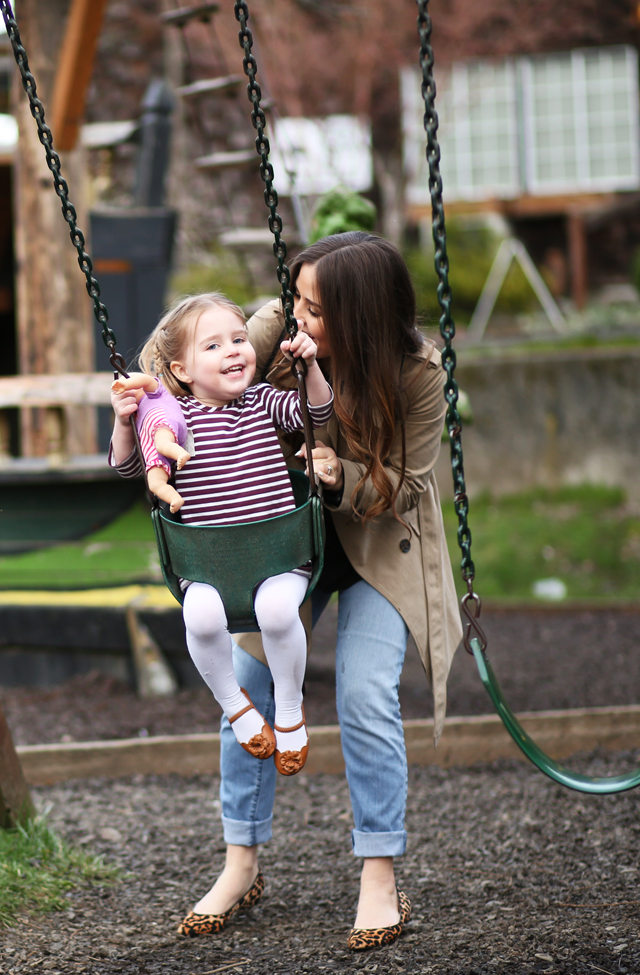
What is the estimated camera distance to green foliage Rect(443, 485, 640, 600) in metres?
7.10

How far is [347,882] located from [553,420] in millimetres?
5957

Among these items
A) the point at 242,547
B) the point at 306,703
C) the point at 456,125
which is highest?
the point at 456,125

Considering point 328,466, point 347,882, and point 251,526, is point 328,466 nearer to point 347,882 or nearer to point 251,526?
point 251,526

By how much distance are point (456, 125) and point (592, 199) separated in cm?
184

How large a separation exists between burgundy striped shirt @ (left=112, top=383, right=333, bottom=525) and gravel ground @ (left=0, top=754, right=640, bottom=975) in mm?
984

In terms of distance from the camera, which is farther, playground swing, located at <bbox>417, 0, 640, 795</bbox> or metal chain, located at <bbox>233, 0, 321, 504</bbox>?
playground swing, located at <bbox>417, 0, 640, 795</bbox>

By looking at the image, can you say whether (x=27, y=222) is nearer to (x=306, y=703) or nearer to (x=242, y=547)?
(x=306, y=703)

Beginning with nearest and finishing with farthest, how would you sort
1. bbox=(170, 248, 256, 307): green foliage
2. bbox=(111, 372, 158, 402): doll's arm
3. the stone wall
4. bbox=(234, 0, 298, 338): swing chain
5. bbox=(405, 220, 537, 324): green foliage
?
bbox=(234, 0, 298, 338): swing chain → bbox=(111, 372, 158, 402): doll's arm → the stone wall → bbox=(170, 248, 256, 307): green foliage → bbox=(405, 220, 537, 324): green foliage

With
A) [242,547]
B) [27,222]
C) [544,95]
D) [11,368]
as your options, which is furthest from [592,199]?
[242,547]

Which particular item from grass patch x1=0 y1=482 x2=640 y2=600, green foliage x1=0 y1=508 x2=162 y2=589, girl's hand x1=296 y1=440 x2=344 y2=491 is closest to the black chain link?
girl's hand x1=296 y1=440 x2=344 y2=491

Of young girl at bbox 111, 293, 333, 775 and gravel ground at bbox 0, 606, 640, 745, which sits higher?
young girl at bbox 111, 293, 333, 775

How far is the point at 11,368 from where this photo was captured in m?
9.59

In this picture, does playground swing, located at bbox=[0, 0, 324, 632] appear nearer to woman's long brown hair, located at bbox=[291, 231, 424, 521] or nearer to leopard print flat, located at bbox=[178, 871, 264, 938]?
woman's long brown hair, located at bbox=[291, 231, 424, 521]

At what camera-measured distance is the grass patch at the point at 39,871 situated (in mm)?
2555
